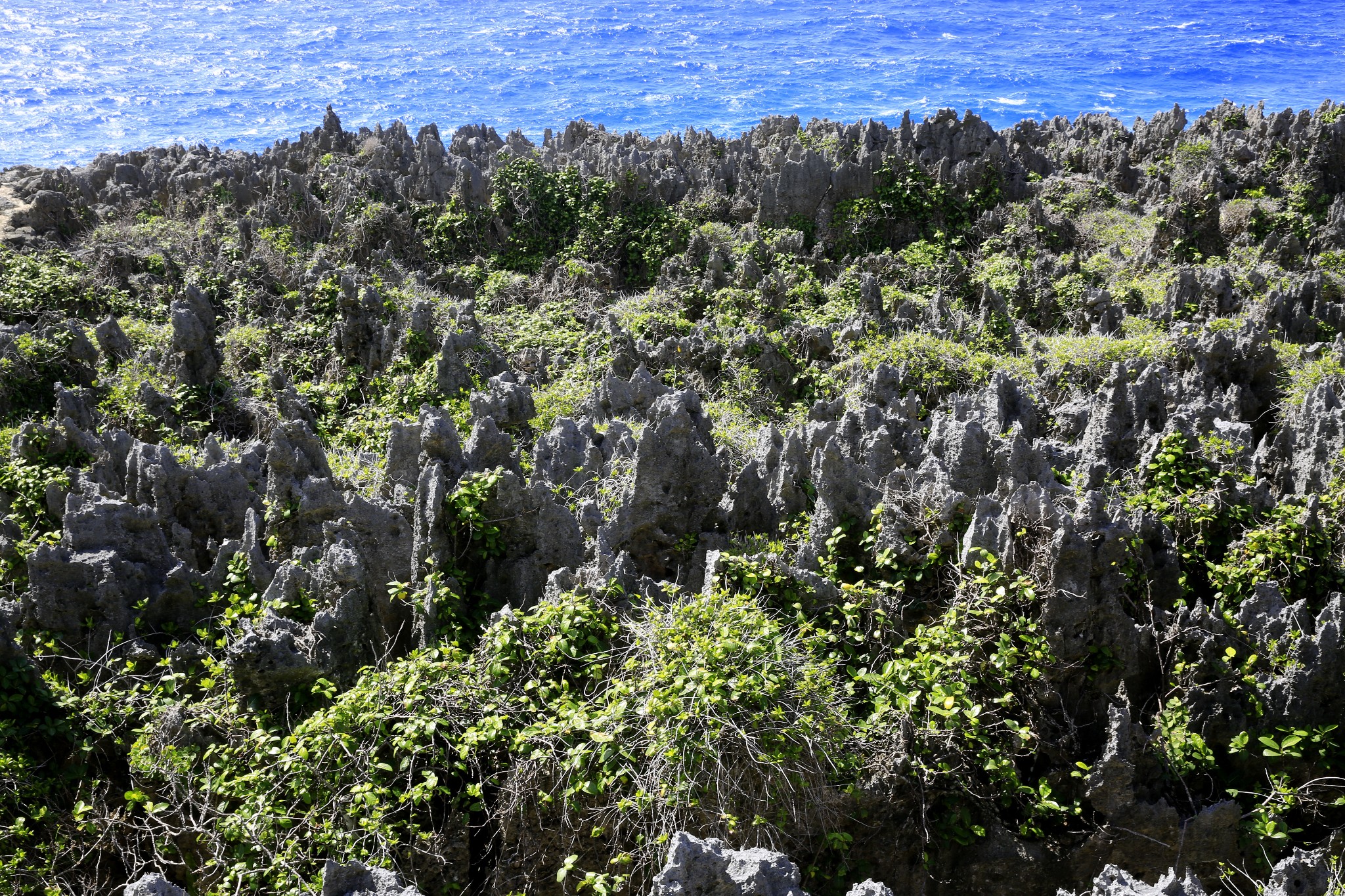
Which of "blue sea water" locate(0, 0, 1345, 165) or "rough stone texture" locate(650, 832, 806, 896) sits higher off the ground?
"blue sea water" locate(0, 0, 1345, 165)

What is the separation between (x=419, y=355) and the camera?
14578mm

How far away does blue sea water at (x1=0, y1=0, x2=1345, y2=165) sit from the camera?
1500 inches

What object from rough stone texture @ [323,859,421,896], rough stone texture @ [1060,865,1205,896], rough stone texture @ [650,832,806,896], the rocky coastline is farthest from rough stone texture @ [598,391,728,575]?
rough stone texture @ [1060,865,1205,896]

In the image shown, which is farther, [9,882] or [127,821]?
[127,821]

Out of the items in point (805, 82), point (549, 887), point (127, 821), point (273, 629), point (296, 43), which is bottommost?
point (549, 887)

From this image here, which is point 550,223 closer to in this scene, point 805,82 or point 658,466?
point 658,466

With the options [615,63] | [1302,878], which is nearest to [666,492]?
[1302,878]

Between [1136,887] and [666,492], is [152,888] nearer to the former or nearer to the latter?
[1136,887]

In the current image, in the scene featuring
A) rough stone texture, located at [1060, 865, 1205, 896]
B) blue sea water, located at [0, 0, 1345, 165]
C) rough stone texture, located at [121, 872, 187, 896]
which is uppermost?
blue sea water, located at [0, 0, 1345, 165]

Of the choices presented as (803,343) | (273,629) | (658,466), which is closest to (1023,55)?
(803,343)

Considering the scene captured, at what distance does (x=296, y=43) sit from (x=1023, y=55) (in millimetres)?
37163

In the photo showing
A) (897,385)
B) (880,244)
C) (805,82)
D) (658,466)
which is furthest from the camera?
(805,82)

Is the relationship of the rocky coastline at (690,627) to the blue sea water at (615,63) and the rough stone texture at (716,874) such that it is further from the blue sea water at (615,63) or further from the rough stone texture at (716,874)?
the blue sea water at (615,63)

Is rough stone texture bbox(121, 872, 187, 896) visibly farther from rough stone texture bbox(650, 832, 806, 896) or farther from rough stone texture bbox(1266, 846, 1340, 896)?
rough stone texture bbox(1266, 846, 1340, 896)
